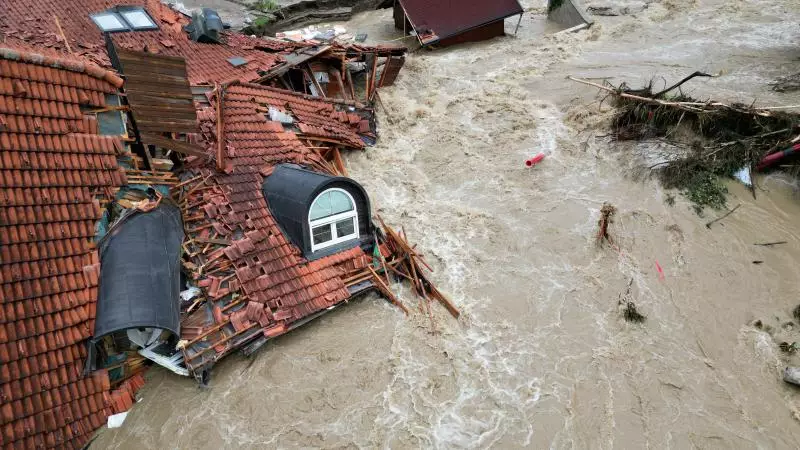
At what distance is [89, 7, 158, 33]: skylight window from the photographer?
47.7 feet

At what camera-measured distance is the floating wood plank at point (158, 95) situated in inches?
346

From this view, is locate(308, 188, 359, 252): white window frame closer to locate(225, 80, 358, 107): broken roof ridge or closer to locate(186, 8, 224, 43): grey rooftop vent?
locate(225, 80, 358, 107): broken roof ridge

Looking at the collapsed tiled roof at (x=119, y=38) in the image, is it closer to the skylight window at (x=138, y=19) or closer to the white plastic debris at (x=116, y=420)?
the skylight window at (x=138, y=19)

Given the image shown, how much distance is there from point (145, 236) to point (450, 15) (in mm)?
19062

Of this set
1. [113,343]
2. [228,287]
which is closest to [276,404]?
[228,287]

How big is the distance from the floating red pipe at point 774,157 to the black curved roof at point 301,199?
10.3 meters

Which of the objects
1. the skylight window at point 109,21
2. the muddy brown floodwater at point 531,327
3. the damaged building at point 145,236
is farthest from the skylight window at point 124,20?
the muddy brown floodwater at point 531,327

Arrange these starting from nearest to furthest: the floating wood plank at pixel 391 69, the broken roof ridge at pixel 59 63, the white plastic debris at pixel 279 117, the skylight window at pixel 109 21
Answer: the broken roof ridge at pixel 59 63 < the white plastic debris at pixel 279 117 < the skylight window at pixel 109 21 < the floating wood plank at pixel 391 69

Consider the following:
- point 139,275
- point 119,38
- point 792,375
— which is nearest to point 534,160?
point 792,375

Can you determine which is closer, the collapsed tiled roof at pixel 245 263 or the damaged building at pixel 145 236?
the damaged building at pixel 145 236

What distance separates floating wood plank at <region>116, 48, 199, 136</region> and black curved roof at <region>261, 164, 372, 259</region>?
1624 mm

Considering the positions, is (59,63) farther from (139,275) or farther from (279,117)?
(279,117)

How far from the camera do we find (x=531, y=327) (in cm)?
970

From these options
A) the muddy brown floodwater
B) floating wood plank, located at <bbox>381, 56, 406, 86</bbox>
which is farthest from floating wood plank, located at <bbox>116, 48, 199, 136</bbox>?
floating wood plank, located at <bbox>381, 56, 406, 86</bbox>
